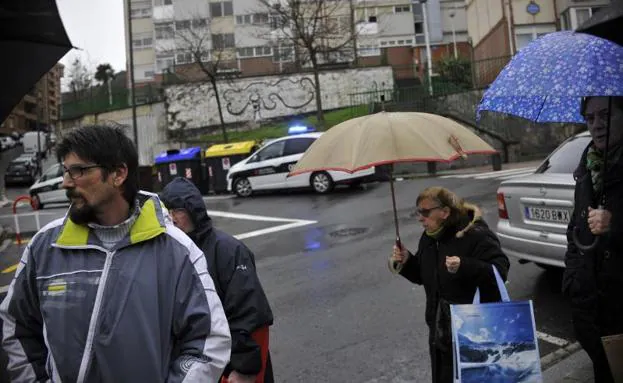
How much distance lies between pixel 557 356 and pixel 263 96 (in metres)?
30.8

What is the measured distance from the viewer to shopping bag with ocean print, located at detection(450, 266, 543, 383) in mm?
2648

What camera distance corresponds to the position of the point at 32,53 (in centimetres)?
223

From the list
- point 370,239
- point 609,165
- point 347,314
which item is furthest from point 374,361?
point 370,239

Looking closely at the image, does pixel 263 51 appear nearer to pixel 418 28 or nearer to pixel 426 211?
pixel 418 28

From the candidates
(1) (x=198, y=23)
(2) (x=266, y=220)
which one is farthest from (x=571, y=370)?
(1) (x=198, y=23)

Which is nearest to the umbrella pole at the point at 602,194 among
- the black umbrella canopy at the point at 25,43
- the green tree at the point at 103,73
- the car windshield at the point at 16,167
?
the black umbrella canopy at the point at 25,43

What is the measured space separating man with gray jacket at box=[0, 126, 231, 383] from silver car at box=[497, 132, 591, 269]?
13.9 feet

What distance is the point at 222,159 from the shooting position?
18.9 m

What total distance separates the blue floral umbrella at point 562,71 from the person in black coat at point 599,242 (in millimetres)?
277

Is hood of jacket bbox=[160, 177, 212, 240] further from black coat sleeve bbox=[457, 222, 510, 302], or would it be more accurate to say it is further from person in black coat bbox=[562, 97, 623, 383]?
person in black coat bbox=[562, 97, 623, 383]

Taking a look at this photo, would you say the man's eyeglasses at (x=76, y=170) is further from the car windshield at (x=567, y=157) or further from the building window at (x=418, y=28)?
the building window at (x=418, y=28)

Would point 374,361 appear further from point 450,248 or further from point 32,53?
point 32,53

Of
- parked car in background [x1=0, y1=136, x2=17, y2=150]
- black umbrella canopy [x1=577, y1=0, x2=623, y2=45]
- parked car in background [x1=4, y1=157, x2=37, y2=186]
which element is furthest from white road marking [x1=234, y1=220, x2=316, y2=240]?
parked car in background [x1=0, y1=136, x2=17, y2=150]

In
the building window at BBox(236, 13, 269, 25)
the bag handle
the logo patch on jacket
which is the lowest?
the bag handle
